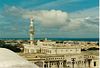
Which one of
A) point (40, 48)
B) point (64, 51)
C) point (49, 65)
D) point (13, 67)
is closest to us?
point (13, 67)

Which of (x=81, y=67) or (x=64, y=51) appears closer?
(x=81, y=67)

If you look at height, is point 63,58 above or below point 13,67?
below

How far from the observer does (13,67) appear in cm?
182

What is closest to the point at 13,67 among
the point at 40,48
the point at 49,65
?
the point at 49,65

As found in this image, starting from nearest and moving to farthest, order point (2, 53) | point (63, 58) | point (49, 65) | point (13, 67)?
point (13, 67) < point (2, 53) < point (49, 65) < point (63, 58)

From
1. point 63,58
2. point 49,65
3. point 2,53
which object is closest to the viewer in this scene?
point 2,53

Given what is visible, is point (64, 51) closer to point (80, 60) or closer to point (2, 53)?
point (80, 60)

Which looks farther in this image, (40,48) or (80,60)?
(40,48)

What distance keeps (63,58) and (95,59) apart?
232 cm

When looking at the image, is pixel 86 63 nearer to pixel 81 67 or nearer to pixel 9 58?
pixel 81 67

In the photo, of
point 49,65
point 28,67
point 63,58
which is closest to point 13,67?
point 28,67

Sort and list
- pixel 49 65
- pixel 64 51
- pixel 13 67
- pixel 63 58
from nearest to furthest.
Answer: pixel 13 67 < pixel 49 65 < pixel 63 58 < pixel 64 51

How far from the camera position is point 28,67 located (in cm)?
189

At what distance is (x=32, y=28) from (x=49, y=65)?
23.6ft
